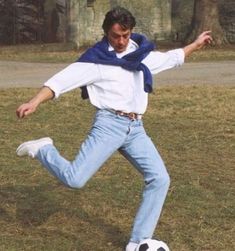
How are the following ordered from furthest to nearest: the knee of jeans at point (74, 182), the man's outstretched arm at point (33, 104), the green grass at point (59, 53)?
the green grass at point (59, 53), the knee of jeans at point (74, 182), the man's outstretched arm at point (33, 104)

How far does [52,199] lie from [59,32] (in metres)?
23.2

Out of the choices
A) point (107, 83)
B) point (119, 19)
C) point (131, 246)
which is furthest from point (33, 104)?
point (131, 246)

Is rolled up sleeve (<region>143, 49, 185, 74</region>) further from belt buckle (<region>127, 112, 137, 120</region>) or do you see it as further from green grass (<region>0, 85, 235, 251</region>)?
green grass (<region>0, 85, 235, 251</region>)

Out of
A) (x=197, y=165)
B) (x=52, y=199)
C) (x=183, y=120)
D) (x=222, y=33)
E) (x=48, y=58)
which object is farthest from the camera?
(x=222, y=33)

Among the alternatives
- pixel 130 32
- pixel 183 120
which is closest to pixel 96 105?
pixel 130 32

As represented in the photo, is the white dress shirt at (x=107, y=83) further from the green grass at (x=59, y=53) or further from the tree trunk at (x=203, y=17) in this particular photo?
the tree trunk at (x=203, y=17)

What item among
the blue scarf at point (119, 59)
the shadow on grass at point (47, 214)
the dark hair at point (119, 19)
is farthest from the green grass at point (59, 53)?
the dark hair at point (119, 19)

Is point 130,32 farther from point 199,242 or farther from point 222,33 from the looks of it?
point 222,33

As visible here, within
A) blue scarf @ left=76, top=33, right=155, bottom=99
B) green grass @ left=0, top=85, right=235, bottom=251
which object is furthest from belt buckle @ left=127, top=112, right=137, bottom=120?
green grass @ left=0, top=85, right=235, bottom=251

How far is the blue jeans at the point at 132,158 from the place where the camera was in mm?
4918

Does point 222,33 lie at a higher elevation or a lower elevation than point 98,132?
lower

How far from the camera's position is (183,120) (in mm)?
10516

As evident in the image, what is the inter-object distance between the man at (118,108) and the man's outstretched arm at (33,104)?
0.05 meters

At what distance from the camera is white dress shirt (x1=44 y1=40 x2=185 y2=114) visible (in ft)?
15.8
